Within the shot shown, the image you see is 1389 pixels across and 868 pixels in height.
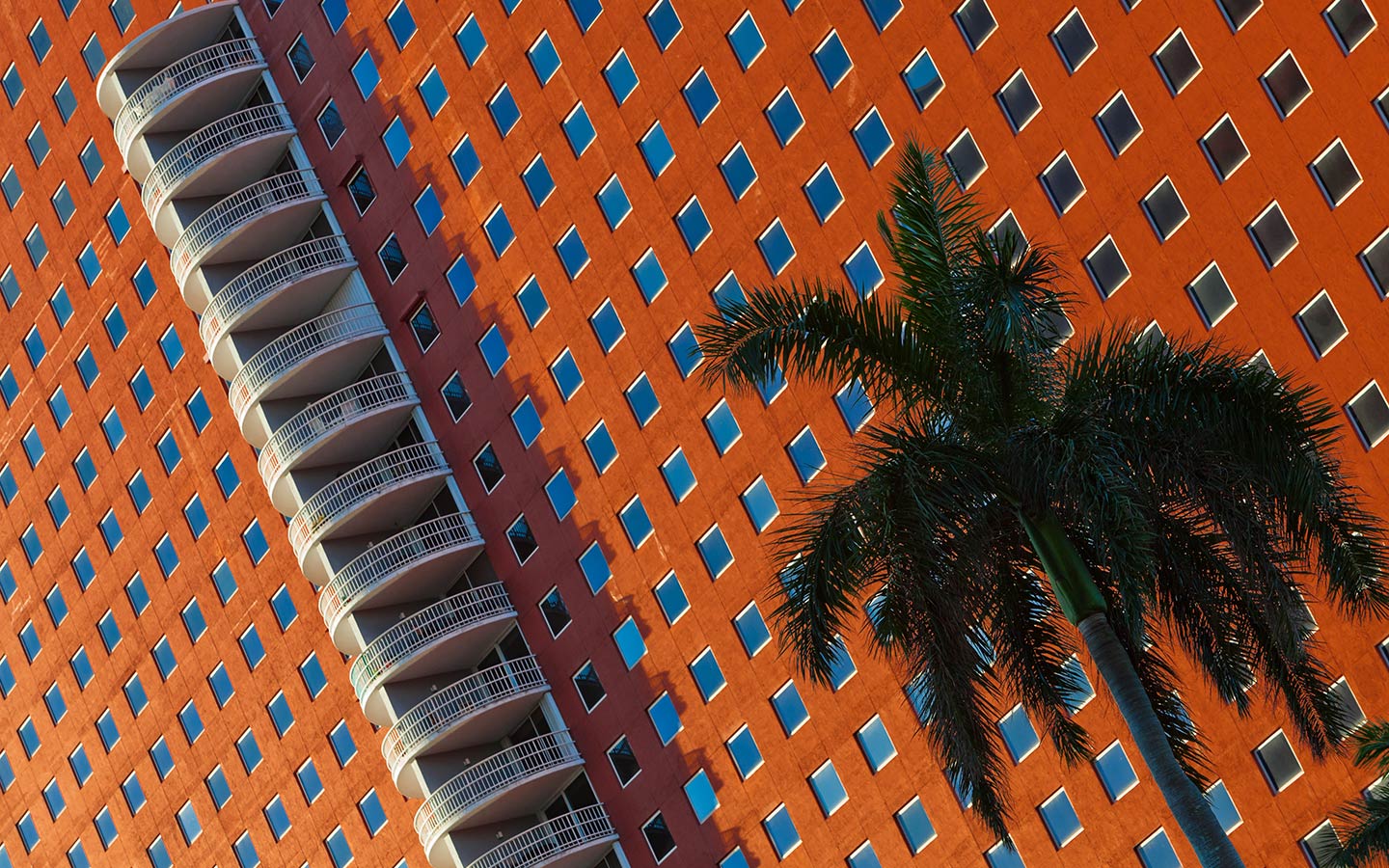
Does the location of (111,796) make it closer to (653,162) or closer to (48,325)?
(48,325)

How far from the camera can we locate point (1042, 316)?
2677 centimetres

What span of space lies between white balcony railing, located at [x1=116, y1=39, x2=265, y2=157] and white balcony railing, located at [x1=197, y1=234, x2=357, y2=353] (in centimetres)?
574

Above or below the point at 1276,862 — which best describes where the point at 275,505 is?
above

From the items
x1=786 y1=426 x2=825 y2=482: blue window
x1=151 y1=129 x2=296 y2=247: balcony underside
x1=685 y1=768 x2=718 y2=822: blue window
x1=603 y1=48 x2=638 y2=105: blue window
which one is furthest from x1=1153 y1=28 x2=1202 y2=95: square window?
x1=151 y1=129 x2=296 y2=247: balcony underside

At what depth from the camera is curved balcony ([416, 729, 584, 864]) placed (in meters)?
53.1

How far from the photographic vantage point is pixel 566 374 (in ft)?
173

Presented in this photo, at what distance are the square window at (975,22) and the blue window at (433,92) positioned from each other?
1546cm

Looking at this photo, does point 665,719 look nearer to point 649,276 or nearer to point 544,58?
point 649,276

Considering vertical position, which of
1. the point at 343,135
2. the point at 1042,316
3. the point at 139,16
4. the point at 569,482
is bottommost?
the point at 1042,316

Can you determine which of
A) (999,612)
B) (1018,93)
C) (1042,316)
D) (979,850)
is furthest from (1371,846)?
(1018,93)

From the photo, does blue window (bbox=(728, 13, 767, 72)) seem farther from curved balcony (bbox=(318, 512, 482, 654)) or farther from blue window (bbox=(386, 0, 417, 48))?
curved balcony (bbox=(318, 512, 482, 654))

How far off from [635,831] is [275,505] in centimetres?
1402

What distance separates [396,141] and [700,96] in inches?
404

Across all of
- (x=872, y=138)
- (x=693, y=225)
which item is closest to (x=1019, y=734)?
(x=872, y=138)
